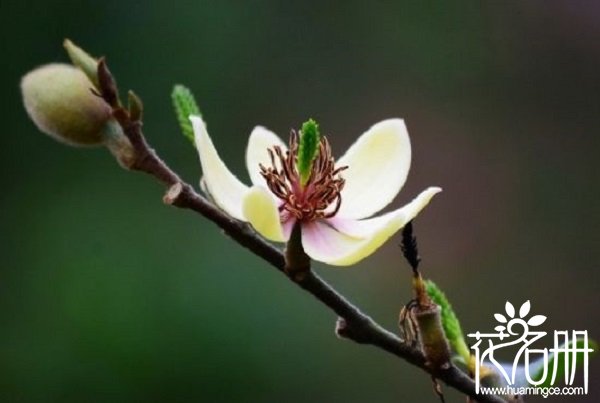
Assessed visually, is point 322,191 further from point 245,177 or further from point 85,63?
point 245,177

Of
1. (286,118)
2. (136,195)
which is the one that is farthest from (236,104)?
(136,195)

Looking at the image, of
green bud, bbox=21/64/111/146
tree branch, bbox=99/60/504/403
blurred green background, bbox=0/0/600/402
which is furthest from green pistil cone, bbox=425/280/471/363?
blurred green background, bbox=0/0/600/402

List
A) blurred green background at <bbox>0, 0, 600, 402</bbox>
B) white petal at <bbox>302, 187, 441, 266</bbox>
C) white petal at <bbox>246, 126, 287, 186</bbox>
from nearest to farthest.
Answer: white petal at <bbox>302, 187, 441, 266</bbox> → white petal at <bbox>246, 126, 287, 186</bbox> → blurred green background at <bbox>0, 0, 600, 402</bbox>

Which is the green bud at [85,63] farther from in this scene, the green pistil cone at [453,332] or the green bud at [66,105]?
the green pistil cone at [453,332]

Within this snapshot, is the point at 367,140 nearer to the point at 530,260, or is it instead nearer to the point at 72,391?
the point at 72,391

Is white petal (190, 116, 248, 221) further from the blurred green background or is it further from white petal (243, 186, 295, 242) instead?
the blurred green background
